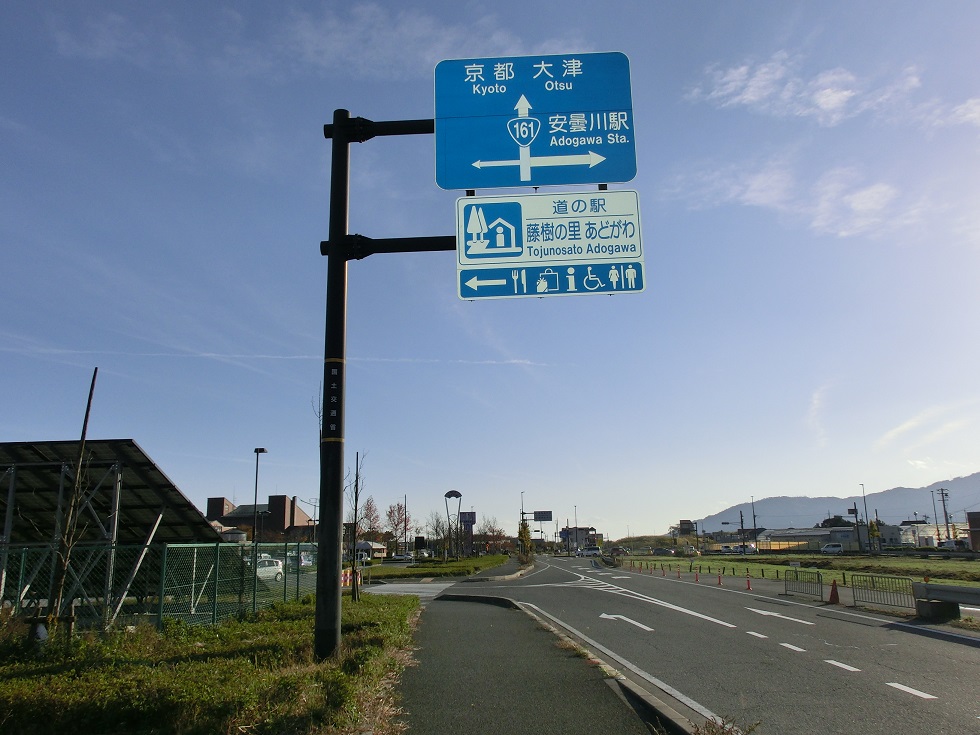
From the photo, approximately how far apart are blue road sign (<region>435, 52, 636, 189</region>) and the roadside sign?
1.13 feet

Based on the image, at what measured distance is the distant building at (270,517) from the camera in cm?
8100

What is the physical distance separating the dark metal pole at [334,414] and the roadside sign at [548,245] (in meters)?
1.52

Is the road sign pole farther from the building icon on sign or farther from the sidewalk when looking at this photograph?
the sidewalk

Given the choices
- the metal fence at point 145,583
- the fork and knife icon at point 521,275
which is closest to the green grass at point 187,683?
the metal fence at point 145,583

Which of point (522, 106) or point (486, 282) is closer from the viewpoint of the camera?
point (486, 282)

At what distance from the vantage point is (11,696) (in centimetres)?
689

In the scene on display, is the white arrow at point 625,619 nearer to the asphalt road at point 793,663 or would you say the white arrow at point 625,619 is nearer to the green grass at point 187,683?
the asphalt road at point 793,663

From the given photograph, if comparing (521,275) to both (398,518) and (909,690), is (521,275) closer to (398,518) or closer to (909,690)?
(909,690)

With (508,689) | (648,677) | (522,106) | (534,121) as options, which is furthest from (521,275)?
(648,677)

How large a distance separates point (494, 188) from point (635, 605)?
17.3 m

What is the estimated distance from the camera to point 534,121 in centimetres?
912

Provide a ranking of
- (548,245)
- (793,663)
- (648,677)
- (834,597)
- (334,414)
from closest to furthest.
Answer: (334,414) < (548,245) < (648,677) < (793,663) < (834,597)

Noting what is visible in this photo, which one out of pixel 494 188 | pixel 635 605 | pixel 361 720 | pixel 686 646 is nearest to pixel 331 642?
pixel 361 720

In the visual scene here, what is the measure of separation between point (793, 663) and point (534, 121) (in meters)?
9.41
